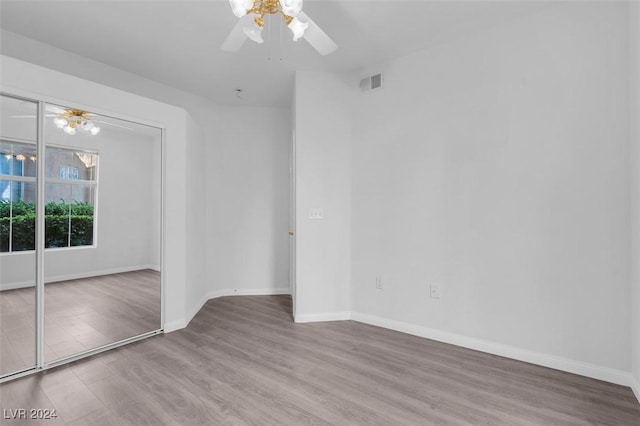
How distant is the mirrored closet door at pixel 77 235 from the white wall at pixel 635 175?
157 inches

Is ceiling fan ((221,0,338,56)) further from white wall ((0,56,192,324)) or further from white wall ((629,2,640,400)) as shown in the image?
white wall ((629,2,640,400))

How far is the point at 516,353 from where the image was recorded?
247 centimetres

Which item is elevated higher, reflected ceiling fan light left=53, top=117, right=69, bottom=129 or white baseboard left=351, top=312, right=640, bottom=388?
Result: reflected ceiling fan light left=53, top=117, right=69, bottom=129

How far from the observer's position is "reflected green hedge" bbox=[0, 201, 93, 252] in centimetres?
224

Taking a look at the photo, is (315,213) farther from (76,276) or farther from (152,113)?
(76,276)

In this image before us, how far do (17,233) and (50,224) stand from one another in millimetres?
209

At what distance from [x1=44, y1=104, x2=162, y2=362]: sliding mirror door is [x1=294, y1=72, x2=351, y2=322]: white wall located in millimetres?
1536

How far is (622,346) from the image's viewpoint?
2.10 meters

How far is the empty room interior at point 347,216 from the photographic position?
79.9 inches

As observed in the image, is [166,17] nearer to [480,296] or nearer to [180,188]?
[180,188]

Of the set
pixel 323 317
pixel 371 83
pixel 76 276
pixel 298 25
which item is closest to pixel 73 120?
pixel 76 276

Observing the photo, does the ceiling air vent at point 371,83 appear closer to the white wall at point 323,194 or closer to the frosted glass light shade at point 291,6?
the white wall at point 323,194

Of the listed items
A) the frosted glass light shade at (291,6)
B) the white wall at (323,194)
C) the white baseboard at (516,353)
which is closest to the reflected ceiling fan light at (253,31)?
the frosted glass light shade at (291,6)

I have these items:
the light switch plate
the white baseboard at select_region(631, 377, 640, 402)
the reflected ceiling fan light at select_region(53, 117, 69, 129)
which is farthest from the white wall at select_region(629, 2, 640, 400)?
the reflected ceiling fan light at select_region(53, 117, 69, 129)
